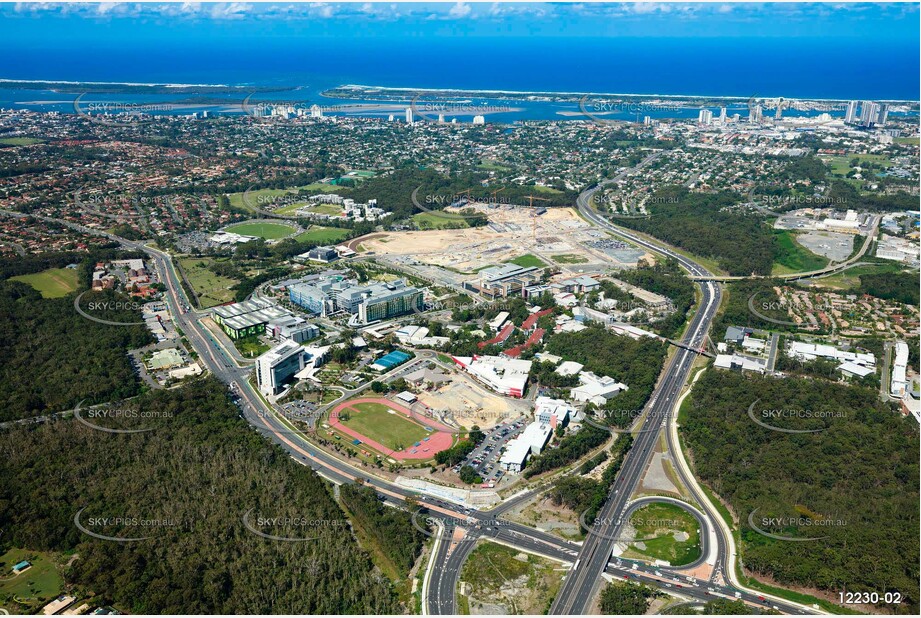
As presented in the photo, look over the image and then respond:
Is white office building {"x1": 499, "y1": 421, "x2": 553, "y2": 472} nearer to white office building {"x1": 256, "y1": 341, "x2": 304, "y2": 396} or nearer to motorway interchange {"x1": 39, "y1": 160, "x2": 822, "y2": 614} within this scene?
motorway interchange {"x1": 39, "y1": 160, "x2": 822, "y2": 614}

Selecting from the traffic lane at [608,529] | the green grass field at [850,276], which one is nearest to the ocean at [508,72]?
the green grass field at [850,276]

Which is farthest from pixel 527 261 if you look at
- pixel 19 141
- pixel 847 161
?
pixel 19 141

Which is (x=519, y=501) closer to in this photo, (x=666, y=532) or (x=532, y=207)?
(x=666, y=532)

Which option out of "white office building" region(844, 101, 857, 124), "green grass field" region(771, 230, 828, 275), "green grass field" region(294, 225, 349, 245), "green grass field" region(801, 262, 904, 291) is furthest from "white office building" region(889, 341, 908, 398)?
"white office building" region(844, 101, 857, 124)

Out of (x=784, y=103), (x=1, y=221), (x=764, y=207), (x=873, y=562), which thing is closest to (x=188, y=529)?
(x=873, y=562)

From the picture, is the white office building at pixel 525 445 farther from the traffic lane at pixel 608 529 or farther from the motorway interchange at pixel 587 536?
the traffic lane at pixel 608 529
